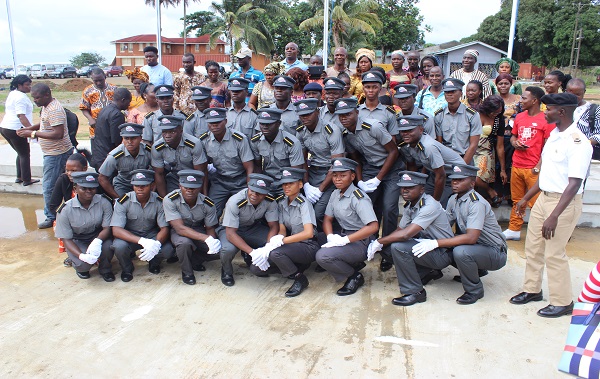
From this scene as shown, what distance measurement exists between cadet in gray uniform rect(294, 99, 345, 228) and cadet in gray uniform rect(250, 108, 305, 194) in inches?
6.1

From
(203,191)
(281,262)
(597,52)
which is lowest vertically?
(281,262)

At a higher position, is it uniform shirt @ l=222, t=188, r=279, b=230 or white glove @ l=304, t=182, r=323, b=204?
white glove @ l=304, t=182, r=323, b=204

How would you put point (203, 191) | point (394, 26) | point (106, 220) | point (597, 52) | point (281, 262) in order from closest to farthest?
point (281, 262) → point (106, 220) → point (203, 191) → point (394, 26) → point (597, 52)

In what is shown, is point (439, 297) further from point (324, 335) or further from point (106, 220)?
point (106, 220)

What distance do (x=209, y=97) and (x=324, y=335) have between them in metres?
3.17

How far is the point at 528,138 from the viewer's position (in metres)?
5.23

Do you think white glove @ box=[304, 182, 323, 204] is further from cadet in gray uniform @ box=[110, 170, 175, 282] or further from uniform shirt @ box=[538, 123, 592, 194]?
uniform shirt @ box=[538, 123, 592, 194]

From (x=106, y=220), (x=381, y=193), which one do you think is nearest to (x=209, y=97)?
(x=106, y=220)

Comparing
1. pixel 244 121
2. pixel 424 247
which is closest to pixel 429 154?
pixel 424 247

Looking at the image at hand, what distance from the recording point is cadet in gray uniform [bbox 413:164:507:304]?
4.05m

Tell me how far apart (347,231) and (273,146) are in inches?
47.8

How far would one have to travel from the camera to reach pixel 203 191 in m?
5.05

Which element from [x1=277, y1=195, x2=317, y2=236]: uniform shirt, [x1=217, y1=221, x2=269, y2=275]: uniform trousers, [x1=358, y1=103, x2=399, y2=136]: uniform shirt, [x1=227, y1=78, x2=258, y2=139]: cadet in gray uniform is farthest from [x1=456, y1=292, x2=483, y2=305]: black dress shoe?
[x1=227, y1=78, x2=258, y2=139]: cadet in gray uniform

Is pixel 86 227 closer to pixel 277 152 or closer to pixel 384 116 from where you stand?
pixel 277 152
